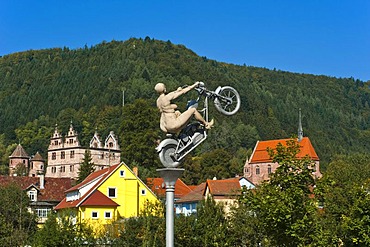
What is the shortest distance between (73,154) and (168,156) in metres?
136

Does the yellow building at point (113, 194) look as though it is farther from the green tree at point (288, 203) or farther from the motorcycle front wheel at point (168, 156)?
the motorcycle front wheel at point (168, 156)

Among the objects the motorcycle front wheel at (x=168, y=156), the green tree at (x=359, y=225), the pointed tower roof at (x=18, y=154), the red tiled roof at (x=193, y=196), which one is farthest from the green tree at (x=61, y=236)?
the pointed tower roof at (x=18, y=154)

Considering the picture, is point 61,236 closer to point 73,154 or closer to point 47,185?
point 47,185

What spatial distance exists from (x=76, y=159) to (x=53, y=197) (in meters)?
71.0

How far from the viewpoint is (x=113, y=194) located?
61.2 metres

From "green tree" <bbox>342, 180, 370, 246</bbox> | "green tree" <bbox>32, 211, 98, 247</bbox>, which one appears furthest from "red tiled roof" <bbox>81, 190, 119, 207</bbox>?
"green tree" <bbox>342, 180, 370, 246</bbox>

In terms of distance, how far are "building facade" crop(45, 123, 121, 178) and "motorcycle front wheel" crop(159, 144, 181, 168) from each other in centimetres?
13302

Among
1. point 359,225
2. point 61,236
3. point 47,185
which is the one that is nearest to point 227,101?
point 359,225

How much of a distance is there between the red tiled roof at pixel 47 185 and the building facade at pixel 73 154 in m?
66.0

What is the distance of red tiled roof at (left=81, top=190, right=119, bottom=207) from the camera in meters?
57.0

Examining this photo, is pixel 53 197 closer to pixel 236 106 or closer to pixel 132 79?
pixel 236 106

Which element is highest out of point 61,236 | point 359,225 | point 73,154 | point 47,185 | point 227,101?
point 73,154

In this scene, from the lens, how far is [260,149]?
128 meters

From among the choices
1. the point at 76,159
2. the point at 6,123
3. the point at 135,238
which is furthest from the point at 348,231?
the point at 6,123
